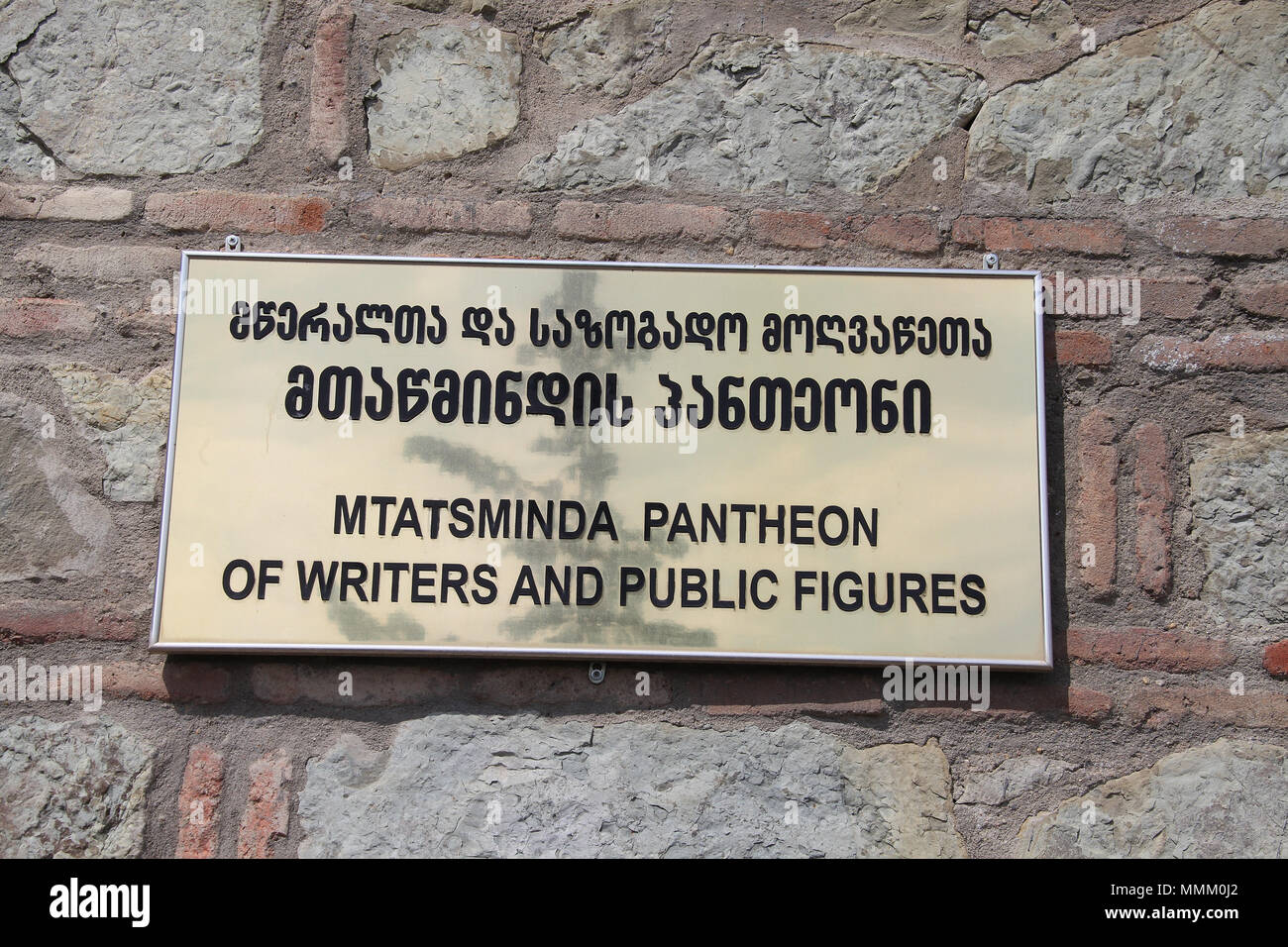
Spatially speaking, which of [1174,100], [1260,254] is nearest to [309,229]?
[1174,100]

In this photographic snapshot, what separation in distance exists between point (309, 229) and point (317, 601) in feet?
2.31

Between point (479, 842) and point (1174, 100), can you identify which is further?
point (1174, 100)

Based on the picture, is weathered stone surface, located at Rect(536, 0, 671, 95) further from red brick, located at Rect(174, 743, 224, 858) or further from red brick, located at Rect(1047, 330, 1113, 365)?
red brick, located at Rect(174, 743, 224, 858)

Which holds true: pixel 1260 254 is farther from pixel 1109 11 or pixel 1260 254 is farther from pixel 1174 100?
pixel 1109 11

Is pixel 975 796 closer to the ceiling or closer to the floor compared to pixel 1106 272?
closer to the floor

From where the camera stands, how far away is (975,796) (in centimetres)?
161

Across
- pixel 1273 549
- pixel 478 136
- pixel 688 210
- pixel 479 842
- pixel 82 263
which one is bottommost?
pixel 479 842

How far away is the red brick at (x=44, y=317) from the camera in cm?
175

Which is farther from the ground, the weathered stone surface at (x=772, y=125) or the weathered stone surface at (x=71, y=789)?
the weathered stone surface at (x=772, y=125)

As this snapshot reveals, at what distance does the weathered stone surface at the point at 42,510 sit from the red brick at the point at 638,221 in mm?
999

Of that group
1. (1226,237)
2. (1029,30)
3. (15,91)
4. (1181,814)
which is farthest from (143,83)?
(1181,814)

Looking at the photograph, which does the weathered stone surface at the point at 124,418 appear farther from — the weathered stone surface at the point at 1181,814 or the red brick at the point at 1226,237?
the red brick at the point at 1226,237

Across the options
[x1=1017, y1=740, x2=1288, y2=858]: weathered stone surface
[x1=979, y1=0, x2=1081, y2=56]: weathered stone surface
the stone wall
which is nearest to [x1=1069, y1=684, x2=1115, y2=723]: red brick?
the stone wall

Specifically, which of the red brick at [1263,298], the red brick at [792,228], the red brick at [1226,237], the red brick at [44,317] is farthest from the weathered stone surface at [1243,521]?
the red brick at [44,317]
